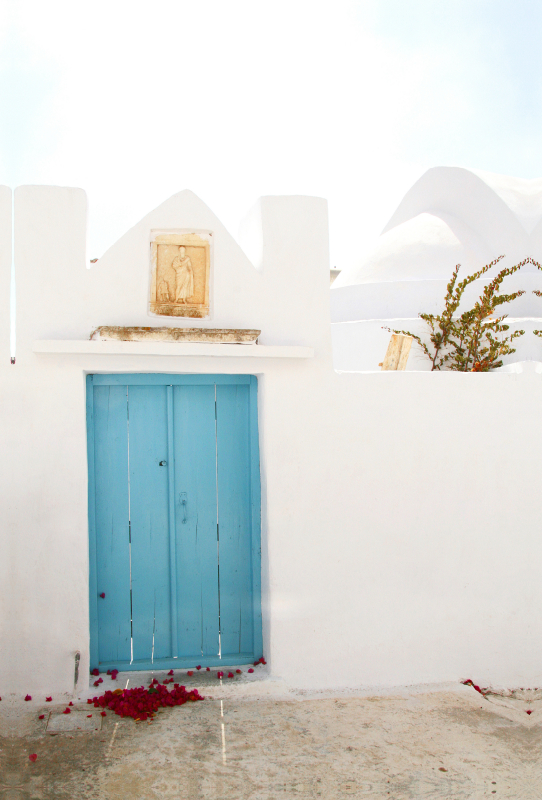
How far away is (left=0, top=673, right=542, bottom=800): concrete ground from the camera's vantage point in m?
3.54

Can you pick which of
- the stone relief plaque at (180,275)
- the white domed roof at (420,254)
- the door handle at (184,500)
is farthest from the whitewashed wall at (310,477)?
the white domed roof at (420,254)

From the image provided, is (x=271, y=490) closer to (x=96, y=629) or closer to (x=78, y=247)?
(x=96, y=629)

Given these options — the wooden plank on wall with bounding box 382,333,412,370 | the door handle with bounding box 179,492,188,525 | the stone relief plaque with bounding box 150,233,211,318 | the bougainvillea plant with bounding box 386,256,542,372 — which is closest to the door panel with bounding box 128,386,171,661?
the door handle with bounding box 179,492,188,525

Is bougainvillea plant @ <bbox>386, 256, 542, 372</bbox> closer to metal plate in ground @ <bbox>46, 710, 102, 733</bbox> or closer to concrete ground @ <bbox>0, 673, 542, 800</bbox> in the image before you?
concrete ground @ <bbox>0, 673, 542, 800</bbox>

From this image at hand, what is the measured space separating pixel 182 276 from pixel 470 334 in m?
3.92

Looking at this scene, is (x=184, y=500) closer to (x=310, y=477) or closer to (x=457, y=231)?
(x=310, y=477)

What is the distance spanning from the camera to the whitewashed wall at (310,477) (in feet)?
14.5

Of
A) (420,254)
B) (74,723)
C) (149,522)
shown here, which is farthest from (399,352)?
(420,254)

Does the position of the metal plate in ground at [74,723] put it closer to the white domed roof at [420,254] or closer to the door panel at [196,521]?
the door panel at [196,521]

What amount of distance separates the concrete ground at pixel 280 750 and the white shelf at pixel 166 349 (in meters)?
2.30

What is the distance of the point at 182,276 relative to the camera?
474cm

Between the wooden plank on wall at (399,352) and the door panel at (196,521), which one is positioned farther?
the wooden plank on wall at (399,352)

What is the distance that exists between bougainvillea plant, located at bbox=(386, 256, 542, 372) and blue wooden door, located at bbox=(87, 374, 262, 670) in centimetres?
343

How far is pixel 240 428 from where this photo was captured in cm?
492
